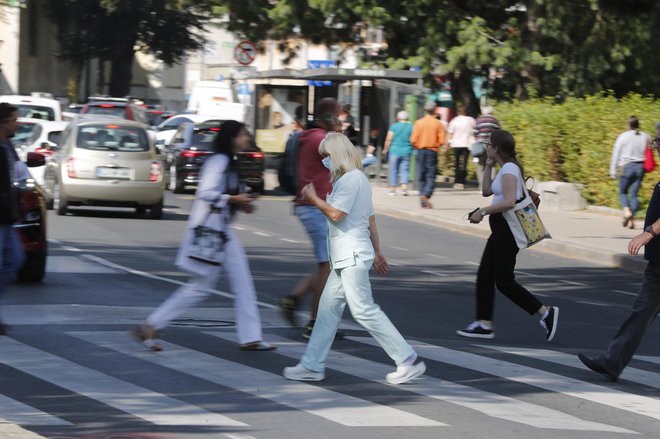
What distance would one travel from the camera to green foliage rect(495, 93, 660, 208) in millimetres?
23969

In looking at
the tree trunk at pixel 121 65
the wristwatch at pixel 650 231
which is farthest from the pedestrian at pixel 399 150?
the tree trunk at pixel 121 65

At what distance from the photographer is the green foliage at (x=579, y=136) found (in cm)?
2397

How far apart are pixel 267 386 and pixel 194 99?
4206cm

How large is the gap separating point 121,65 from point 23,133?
4699 cm

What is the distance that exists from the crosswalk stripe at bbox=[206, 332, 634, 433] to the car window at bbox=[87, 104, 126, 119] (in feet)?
94.4

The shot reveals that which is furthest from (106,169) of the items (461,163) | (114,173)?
(461,163)

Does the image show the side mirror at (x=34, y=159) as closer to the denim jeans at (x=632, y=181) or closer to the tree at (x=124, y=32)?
the denim jeans at (x=632, y=181)

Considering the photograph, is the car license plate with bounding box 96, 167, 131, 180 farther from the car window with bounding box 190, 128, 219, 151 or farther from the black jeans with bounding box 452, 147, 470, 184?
the black jeans with bounding box 452, 147, 470, 184

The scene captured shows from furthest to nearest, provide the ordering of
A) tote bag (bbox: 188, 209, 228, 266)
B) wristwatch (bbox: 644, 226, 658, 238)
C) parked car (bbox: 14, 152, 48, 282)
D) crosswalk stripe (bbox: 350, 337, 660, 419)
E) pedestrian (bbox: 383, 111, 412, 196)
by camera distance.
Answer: pedestrian (bbox: 383, 111, 412, 196) → parked car (bbox: 14, 152, 48, 282) → tote bag (bbox: 188, 209, 228, 266) → wristwatch (bbox: 644, 226, 658, 238) → crosswalk stripe (bbox: 350, 337, 660, 419)

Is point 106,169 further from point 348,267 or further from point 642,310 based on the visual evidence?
point 642,310

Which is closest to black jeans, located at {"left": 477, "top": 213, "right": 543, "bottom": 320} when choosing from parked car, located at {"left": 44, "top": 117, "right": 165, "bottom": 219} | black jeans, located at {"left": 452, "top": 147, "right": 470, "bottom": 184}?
parked car, located at {"left": 44, "top": 117, "right": 165, "bottom": 219}

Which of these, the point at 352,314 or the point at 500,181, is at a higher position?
the point at 500,181

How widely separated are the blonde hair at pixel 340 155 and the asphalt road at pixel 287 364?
4.28ft

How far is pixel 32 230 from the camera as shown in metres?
12.4
